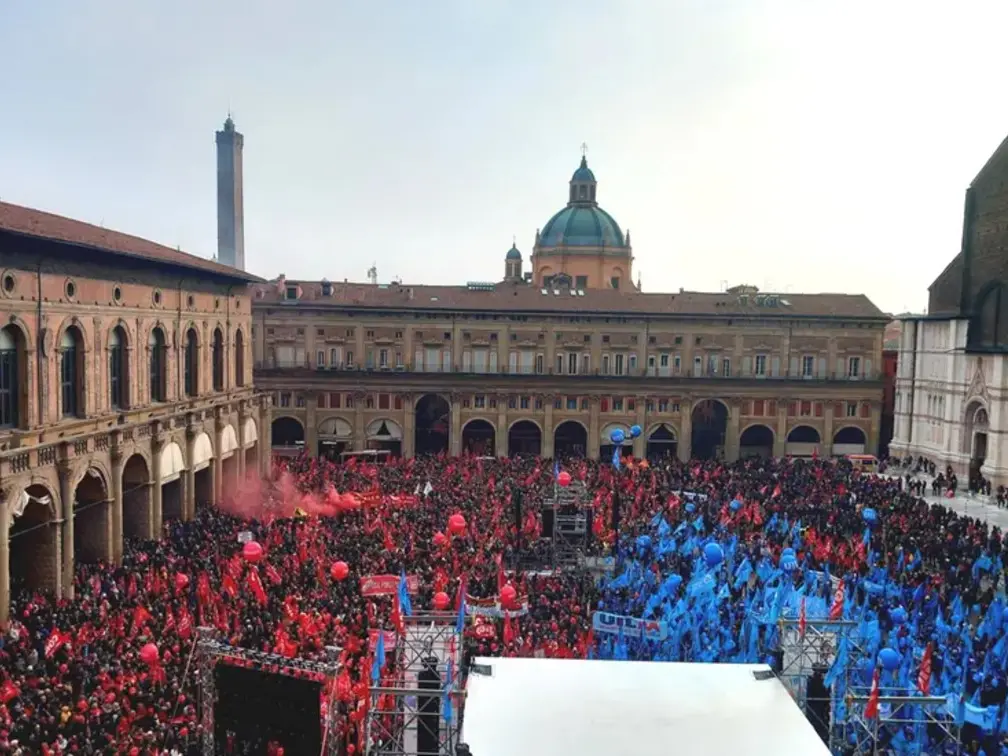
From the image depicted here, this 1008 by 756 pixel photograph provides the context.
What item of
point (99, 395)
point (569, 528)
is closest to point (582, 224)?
point (569, 528)

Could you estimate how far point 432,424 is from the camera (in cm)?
6212

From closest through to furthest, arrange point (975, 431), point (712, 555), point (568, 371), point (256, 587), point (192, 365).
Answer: point (256, 587) < point (712, 555) < point (192, 365) < point (975, 431) < point (568, 371)

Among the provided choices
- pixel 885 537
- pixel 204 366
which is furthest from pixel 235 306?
pixel 885 537

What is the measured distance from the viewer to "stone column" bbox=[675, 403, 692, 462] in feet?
195

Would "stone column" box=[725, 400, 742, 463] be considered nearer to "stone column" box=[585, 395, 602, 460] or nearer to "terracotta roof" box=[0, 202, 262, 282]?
"stone column" box=[585, 395, 602, 460]

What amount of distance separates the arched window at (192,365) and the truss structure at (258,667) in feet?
82.1

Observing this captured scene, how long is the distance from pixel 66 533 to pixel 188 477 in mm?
10039

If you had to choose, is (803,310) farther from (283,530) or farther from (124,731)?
(124,731)

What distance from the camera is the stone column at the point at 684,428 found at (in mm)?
59312

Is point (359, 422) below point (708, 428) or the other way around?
the other way around

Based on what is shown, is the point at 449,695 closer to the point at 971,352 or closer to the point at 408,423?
the point at 971,352

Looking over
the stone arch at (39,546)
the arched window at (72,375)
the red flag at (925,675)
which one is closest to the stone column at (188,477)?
the arched window at (72,375)

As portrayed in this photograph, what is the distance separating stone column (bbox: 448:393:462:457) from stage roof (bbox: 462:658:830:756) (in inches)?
1607

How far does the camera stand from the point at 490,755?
15.1m
